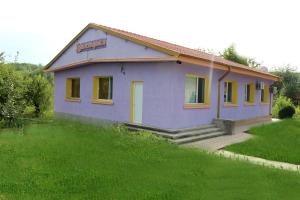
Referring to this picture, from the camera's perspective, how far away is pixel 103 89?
17.0 metres

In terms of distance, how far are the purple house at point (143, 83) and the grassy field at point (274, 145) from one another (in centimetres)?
211

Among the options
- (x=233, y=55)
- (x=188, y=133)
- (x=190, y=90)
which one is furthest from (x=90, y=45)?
(x=233, y=55)

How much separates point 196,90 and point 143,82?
8.71 ft

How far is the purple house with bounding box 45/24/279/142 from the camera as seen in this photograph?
13312 mm

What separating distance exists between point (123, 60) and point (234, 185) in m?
9.08

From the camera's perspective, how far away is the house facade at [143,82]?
13312mm

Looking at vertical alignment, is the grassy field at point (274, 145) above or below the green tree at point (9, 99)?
below

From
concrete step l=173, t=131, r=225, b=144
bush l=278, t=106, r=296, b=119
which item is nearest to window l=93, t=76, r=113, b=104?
concrete step l=173, t=131, r=225, b=144

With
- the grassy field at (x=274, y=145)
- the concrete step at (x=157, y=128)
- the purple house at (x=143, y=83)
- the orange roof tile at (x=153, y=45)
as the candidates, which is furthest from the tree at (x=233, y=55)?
the concrete step at (x=157, y=128)

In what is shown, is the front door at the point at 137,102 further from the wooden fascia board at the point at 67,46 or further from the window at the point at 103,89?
the wooden fascia board at the point at 67,46

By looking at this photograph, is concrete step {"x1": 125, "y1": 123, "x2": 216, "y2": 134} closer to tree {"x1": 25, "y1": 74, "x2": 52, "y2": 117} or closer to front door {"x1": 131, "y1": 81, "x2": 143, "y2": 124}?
front door {"x1": 131, "y1": 81, "x2": 143, "y2": 124}

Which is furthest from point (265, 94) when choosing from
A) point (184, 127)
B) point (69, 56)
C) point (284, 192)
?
point (284, 192)

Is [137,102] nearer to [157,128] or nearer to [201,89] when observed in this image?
[157,128]

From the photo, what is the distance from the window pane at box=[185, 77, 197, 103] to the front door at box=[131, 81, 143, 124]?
6.80ft
